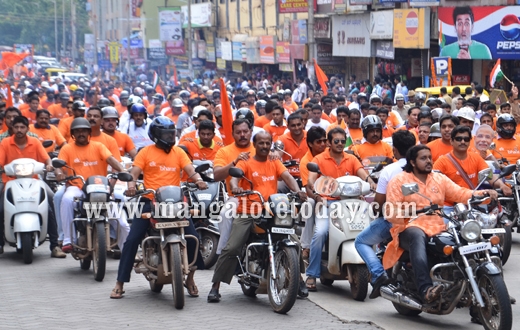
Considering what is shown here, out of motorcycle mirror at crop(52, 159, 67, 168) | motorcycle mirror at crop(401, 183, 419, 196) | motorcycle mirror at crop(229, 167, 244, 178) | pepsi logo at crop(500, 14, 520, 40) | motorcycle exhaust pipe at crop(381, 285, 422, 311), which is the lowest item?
motorcycle exhaust pipe at crop(381, 285, 422, 311)

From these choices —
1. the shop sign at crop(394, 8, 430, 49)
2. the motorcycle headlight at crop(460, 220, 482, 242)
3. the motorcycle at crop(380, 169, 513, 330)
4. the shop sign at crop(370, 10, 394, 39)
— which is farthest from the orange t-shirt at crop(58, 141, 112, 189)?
the shop sign at crop(370, 10, 394, 39)

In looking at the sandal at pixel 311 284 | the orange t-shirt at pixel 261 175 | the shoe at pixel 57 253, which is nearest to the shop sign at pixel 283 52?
the shoe at pixel 57 253

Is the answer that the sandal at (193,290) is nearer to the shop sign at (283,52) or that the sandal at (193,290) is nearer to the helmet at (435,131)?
the helmet at (435,131)

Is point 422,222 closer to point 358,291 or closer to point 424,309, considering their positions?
point 424,309

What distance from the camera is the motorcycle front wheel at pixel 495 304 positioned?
7223mm

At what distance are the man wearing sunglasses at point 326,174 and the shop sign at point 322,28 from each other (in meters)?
29.8

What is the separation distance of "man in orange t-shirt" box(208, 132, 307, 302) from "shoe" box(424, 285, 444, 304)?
169 cm

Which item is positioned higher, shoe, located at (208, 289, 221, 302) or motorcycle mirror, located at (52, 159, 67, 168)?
motorcycle mirror, located at (52, 159, 67, 168)

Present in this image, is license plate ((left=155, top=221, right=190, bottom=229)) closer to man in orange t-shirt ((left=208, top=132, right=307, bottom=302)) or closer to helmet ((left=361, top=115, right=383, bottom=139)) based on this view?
man in orange t-shirt ((left=208, top=132, right=307, bottom=302))

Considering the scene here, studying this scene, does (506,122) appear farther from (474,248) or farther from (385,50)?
(385,50)

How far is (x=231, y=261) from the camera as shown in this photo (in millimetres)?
9266

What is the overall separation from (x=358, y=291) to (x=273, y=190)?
1203 millimetres

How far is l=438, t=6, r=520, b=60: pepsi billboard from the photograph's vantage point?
1004 inches

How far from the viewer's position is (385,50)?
33.8m
